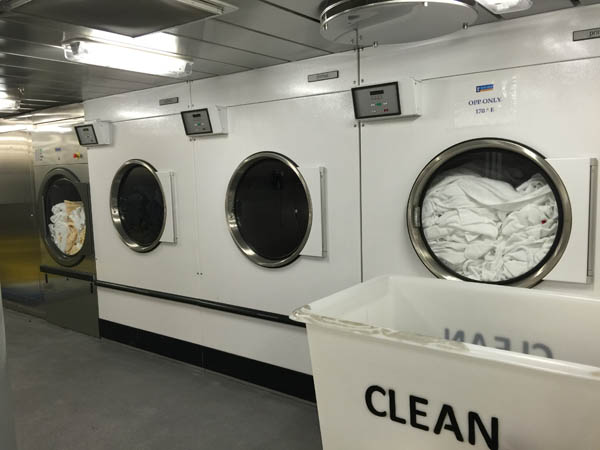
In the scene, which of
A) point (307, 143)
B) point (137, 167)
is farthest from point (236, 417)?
point (137, 167)

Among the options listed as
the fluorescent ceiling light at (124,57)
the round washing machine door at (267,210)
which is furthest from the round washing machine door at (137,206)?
the fluorescent ceiling light at (124,57)

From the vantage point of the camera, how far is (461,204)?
288 centimetres

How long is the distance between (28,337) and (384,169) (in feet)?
14.4

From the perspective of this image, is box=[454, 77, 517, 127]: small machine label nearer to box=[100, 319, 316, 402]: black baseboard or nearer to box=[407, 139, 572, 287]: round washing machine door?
box=[407, 139, 572, 287]: round washing machine door

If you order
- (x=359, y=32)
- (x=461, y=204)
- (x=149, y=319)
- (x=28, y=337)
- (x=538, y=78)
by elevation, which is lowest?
(x=28, y=337)

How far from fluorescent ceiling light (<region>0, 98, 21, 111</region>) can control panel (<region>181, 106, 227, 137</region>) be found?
204 centimetres

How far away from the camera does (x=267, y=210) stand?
3.93 meters

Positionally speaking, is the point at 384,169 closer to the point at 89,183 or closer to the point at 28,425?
the point at 28,425

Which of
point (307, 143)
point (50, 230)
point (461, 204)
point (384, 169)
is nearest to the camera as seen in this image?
point (461, 204)

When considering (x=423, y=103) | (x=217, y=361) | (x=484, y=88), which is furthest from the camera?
(x=217, y=361)

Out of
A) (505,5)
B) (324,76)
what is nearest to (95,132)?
(324,76)

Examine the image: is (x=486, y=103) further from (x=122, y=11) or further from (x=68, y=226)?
(x=68, y=226)

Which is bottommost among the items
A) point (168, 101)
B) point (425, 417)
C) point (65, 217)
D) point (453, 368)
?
point (425, 417)

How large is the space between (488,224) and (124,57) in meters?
2.34
